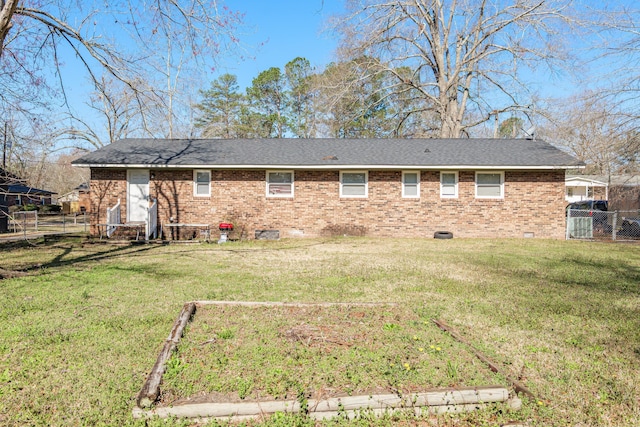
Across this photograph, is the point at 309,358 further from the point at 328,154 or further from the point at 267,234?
the point at 328,154

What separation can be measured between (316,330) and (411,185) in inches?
423

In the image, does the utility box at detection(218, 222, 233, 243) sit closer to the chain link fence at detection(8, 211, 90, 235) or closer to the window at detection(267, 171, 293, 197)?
the window at detection(267, 171, 293, 197)

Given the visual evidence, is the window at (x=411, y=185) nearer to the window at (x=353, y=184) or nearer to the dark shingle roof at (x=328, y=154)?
the dark shingle roof at (x=328, y=154)

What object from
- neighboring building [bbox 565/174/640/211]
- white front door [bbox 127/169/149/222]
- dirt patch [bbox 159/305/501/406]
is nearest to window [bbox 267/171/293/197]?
white front door [bbox 127/169/149/222]

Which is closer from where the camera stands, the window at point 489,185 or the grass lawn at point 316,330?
the grass lawn at point 316,330

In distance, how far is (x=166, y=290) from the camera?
6.09 meters

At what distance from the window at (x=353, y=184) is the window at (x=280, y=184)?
199 cm

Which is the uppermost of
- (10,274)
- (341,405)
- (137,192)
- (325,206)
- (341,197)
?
(137,192)

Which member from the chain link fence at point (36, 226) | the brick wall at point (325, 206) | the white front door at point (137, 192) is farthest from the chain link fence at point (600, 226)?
the chain link fence at point (36, 226)

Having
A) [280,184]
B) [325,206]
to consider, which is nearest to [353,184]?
[325,206]

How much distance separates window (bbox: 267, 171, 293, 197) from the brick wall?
0.65 feet

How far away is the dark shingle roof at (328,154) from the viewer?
534 inches

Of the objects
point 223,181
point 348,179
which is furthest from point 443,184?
point 223,181

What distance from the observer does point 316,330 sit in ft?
13.8
